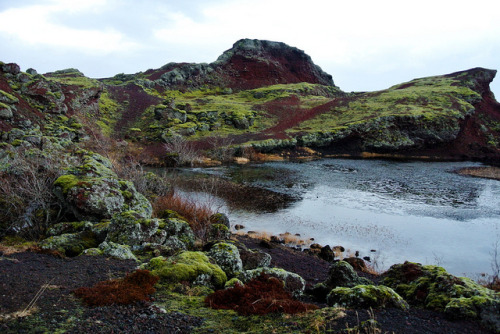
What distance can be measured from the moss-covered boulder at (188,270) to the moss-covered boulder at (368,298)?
333 centimetres

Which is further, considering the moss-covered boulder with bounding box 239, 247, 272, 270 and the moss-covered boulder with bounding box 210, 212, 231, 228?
the moss-covered boulder with bounding box 210, 212, 231, 228

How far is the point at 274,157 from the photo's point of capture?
5119 centimetres

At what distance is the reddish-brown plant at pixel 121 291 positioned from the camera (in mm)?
6613

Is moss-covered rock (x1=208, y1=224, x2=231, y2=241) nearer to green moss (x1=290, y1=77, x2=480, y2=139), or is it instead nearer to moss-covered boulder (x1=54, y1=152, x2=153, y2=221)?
moss-covered boulder (x1=54, y1=152, x2=153, y2=221)

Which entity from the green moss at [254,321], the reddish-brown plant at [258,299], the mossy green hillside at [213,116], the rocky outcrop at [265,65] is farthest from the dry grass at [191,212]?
the rocky outcrop at [265,65]

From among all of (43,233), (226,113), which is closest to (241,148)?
(226,113)

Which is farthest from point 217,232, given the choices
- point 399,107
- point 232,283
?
point 399,107

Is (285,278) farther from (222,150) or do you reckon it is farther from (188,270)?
(222,150)

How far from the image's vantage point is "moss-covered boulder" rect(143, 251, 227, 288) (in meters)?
8.52

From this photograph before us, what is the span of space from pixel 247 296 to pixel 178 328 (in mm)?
1919

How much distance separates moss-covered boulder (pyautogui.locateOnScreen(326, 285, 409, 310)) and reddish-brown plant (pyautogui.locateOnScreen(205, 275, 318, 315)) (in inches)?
28.1

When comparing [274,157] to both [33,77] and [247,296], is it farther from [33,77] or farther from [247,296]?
[247,296]

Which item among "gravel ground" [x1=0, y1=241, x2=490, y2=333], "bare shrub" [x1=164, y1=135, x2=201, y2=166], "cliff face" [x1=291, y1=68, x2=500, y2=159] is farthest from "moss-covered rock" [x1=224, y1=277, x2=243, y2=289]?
"cliff face" [x1=291, y1=68, x2=500, y2=159]

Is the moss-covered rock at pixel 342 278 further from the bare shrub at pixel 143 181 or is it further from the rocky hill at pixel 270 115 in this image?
the rocky hill at pixel 270 115
